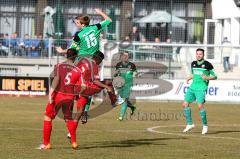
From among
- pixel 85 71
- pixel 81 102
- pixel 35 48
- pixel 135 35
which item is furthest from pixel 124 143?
pixel 135 35

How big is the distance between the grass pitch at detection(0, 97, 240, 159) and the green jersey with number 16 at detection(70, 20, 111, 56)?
199 centimetres

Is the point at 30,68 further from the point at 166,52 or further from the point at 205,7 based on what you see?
the point at 205,7

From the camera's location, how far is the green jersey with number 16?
656 inches

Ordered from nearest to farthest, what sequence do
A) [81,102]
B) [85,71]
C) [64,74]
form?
[64,74] → [81,102] → [85,71]

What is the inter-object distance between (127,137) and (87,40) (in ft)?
9.67

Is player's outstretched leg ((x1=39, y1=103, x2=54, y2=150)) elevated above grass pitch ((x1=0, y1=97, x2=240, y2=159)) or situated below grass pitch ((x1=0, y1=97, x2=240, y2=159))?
above

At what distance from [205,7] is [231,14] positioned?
279 centimetres

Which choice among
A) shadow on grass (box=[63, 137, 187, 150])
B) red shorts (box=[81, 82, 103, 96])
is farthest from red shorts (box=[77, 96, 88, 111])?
shadow on grass (box=[63, 137, 187, 150])

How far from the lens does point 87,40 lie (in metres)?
16.8

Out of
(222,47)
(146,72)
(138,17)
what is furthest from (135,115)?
(138,17)

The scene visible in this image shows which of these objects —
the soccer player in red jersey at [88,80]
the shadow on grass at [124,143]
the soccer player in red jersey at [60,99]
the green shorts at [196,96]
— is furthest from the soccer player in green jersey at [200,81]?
the soccer player in red jersey at [60,99]

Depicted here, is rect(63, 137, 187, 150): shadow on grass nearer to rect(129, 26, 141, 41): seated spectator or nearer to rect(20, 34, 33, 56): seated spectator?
rect(20, 34, 33, 56): seated spectator

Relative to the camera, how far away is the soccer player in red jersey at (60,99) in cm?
1526

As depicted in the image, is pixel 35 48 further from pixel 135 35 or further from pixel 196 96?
pixel 196 96
